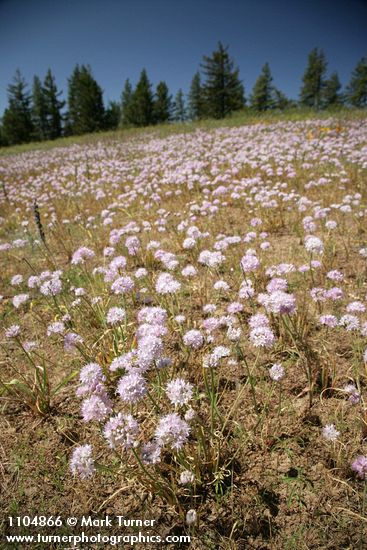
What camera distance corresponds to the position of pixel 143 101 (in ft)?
147

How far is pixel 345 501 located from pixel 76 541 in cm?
165

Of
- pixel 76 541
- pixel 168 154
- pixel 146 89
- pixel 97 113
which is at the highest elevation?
pixel 146 89

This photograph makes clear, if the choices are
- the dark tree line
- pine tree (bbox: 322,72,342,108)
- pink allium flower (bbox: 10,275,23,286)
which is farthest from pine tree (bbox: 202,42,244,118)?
pink allium flower (bbox: 10,275,23,286)

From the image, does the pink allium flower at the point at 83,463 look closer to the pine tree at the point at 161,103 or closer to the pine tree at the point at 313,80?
the pine tree at the point at 161,103

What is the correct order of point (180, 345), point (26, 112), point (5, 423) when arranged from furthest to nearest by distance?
1. point (26, 112)
2. point (180, 345)
3. point (5, 423)

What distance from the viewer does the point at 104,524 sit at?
1849 mm

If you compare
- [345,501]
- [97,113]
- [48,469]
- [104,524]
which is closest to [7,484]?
[48,469]

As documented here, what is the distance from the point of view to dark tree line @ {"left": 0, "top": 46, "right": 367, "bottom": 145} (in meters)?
42.3

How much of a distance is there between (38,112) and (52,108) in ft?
9.40

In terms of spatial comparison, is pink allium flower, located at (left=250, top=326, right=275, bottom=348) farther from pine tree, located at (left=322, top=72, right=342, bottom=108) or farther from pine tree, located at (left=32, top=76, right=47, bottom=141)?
pine tree, located at (left=322, top=72, right=342, bottom=108)

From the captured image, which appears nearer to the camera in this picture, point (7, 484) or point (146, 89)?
point (7, 484)

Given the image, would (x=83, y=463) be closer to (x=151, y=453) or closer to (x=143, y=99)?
(x=151, y=453)

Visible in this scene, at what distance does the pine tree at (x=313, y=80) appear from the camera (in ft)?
187

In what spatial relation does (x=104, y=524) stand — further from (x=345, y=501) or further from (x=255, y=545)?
(x=345, y=501)
